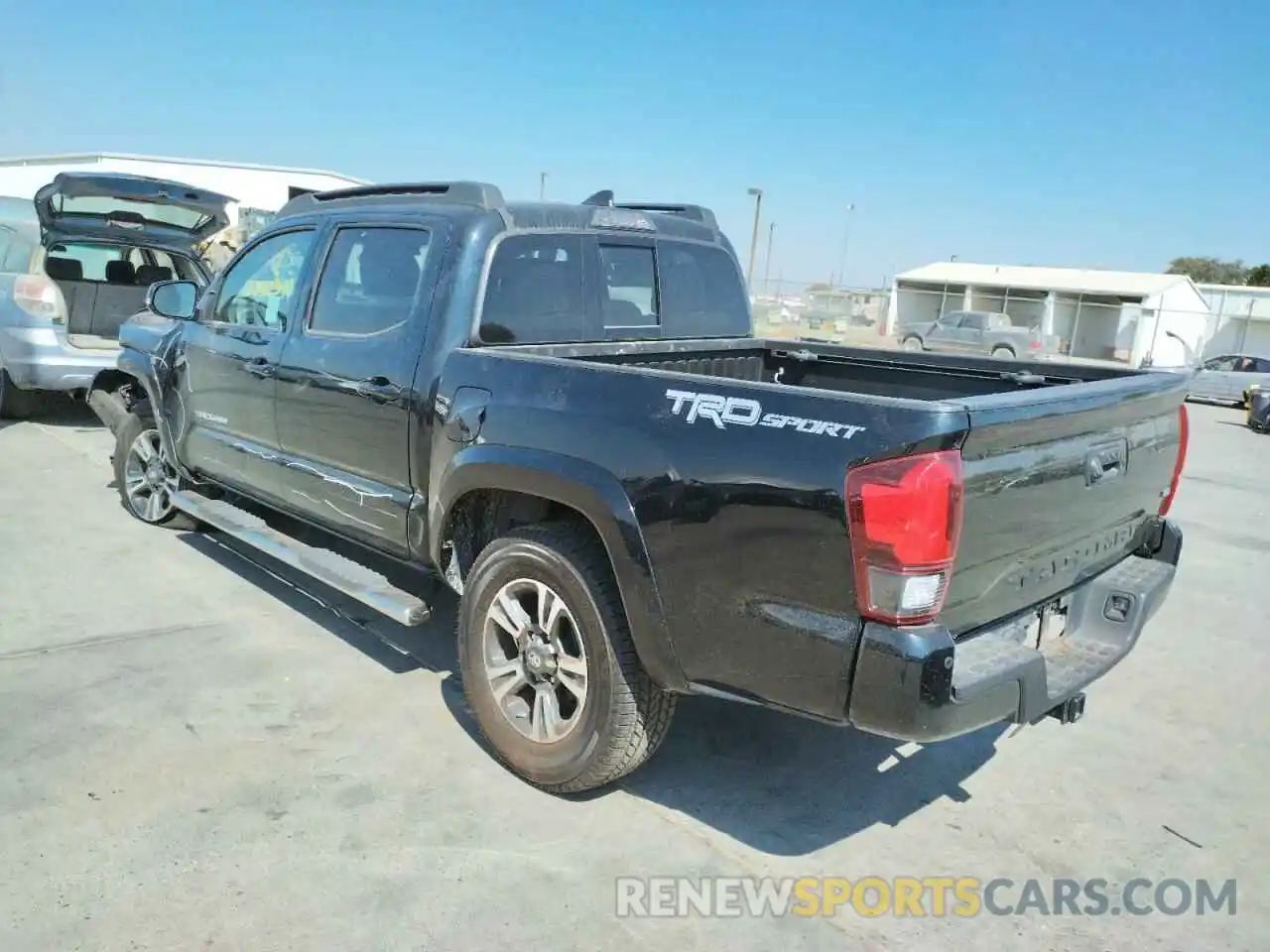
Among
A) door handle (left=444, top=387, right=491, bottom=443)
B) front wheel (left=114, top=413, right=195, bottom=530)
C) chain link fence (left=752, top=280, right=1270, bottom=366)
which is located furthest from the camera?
chain link fence (left=752, top=280, right=1270, bottom=366)

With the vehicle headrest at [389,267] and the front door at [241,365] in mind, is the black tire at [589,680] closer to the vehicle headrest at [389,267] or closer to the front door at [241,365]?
the vehicle headrest at [389,267]

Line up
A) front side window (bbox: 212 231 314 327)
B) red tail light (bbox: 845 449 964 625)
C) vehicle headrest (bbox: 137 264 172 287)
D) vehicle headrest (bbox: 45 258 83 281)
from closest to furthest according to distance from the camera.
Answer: red tail light (bbox: 845 449 964 625)
front side window (bbox: 212 231 314 327)
vehicle headrest (bbox: 45 258 83 281)
vehicle headrest (bbox: 137 264 172 287)

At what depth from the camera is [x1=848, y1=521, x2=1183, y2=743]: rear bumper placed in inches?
96.2

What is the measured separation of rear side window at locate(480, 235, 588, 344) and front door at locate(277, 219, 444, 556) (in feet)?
0.87

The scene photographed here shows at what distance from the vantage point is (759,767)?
3678mm

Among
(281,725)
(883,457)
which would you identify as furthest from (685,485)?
(281,725)

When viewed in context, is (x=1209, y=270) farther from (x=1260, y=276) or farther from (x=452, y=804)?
(x=452, y=804)

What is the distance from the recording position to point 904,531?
240 centimetres

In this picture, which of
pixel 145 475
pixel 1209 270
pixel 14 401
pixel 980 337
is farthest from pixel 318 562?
pixel 1209 270

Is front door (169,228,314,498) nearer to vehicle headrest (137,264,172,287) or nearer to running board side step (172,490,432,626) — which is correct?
running board side step (172,490,432,626)

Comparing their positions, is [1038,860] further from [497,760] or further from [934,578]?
[497,760]

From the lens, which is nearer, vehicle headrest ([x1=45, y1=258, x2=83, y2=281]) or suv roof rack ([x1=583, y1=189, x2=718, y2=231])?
suv roof rack ([x1=583, y1=189, x2=718, y2=231])

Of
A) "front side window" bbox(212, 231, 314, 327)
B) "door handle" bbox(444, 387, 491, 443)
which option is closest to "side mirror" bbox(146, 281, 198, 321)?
"front side window" bbox(212, 231, 314, 327)

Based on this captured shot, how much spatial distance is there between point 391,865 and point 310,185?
35.0 meters
